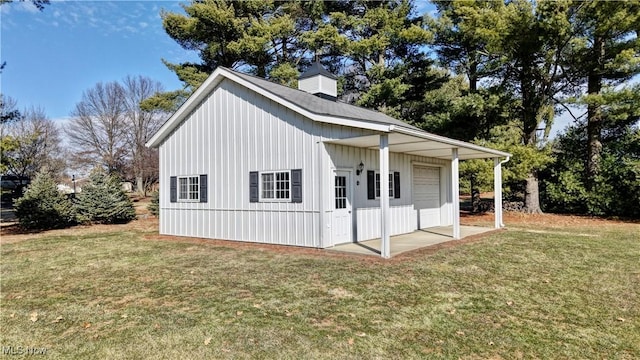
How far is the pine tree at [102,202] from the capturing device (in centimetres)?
1508

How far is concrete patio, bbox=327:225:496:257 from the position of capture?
8344 millimetres

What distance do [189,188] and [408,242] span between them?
679 cm

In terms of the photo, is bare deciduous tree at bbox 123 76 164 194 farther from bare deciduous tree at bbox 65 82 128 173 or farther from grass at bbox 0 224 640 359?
grass at bbox 0 224 640 359

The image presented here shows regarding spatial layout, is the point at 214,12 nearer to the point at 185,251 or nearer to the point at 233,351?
the point at 185,251

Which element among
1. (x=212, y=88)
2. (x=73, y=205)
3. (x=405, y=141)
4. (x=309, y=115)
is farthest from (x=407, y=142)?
(x=73, y=205)

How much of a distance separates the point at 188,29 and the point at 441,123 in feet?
43.5

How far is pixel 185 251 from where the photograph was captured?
29.2ft

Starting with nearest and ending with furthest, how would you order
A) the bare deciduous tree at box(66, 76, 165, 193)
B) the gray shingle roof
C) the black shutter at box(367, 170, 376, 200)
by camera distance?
the gray shingle roof → the black shutter at box(367, 170, 376, 200) → the bare deciduous tree at box(66, 76, 165, 193)

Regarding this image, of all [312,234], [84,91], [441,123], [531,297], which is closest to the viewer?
[531,297]

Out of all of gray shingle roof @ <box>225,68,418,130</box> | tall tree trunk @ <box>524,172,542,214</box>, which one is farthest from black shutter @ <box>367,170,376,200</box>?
tall tree trunk @ <box>524,172,542,214</box>

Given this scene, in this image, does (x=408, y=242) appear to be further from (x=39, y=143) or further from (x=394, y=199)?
(x=39, y=143)

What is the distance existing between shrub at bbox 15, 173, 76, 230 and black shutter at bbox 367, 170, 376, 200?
11.6m

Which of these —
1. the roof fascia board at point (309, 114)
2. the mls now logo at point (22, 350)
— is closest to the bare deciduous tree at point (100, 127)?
the roof fascia board at point (309, 114)

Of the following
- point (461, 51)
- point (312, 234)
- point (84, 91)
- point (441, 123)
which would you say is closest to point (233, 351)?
point (312, 234)
